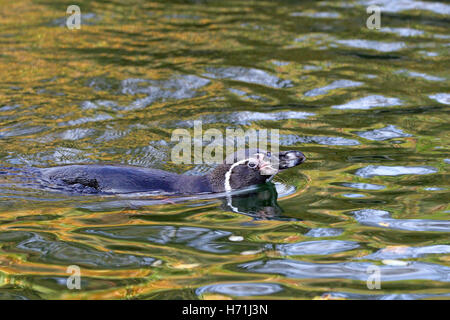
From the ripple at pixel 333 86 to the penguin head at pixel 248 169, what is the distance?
3803mm

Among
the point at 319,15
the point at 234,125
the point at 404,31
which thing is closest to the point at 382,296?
the point at 234,125

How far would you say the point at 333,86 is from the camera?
11.8 metres

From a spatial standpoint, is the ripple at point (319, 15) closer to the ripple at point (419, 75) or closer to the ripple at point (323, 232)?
the ripple at point (419, 75)

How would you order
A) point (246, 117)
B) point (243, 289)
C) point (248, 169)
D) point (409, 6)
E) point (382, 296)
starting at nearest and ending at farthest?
point (382, 296) < point (243, 289) < point (248, 169) < point (246, 117) < point (409, 6)

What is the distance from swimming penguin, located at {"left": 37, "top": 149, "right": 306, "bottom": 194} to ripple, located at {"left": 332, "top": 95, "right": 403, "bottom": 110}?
339 centimetres

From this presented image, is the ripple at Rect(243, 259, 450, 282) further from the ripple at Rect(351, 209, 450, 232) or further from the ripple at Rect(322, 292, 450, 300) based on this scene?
the ripple at Rect(351, 209, 450, 232)

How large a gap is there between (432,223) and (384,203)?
712mm

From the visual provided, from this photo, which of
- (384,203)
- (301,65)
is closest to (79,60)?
(301,65)

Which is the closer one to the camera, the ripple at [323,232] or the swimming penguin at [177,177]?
the ripple at [323,232]

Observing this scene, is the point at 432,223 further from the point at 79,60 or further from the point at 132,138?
the point at 79,60

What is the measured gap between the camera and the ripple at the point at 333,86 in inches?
454

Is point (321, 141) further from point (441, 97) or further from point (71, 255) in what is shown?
point (71, 255)

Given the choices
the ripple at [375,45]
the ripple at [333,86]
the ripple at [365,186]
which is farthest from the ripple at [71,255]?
the ripple at [375,45]

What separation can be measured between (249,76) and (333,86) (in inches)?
61.5
